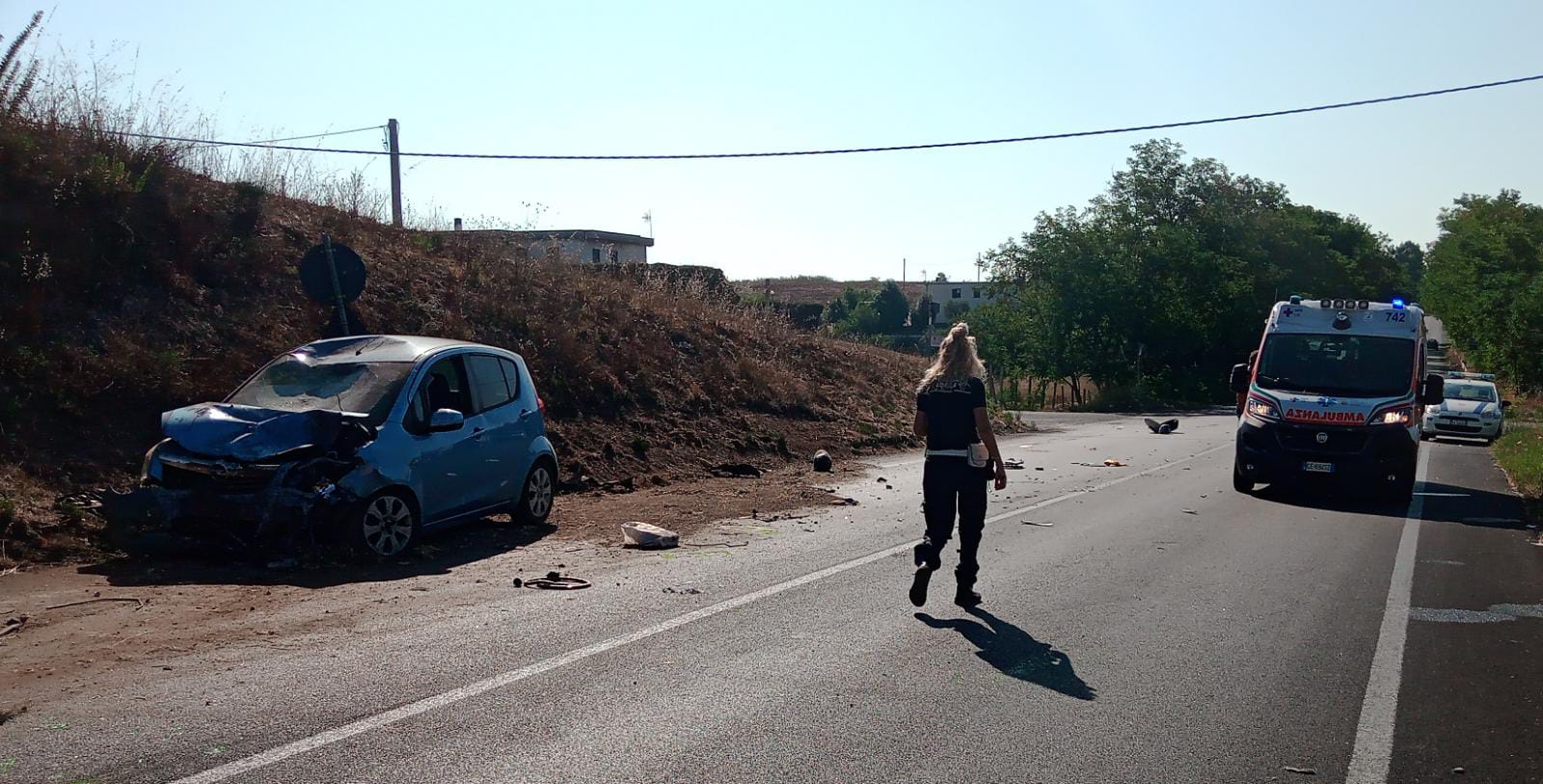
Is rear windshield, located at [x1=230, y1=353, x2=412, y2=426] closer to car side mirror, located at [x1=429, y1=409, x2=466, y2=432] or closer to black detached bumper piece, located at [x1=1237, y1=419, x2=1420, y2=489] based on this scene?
car side mirror, located at [x1=429, y1=409, x2=466, y2=432]

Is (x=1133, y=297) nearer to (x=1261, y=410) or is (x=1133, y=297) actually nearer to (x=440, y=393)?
(x=1261, y=410)

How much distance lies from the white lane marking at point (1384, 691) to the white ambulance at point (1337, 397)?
14.6ft

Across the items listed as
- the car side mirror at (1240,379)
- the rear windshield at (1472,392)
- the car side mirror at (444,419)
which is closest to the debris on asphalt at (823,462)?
the car side mirror at (1240,379)

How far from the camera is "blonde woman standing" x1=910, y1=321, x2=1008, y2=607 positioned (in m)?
7.72

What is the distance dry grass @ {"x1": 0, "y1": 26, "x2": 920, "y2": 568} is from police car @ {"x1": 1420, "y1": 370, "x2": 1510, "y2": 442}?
1401 centimetres

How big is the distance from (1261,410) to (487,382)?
381 inches

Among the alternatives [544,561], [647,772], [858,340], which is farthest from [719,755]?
[858,340]

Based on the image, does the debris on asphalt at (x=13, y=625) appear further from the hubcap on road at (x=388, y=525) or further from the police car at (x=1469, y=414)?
the police car at (x=1469, y=414)

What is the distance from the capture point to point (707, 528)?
11.9m

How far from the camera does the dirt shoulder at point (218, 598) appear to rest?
633cm

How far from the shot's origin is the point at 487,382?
36.7ft

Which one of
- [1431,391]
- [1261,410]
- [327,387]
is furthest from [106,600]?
[1431,391]

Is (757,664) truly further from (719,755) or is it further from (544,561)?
(544,561)

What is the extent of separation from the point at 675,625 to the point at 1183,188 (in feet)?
249
